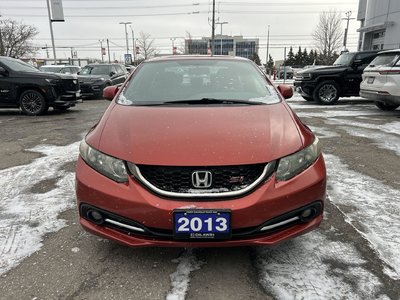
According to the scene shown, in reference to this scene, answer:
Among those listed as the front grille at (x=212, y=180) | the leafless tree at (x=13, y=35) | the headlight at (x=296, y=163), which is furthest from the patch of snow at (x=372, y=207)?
the leafless tree at (x=13, y=35)

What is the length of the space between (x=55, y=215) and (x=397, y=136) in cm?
623

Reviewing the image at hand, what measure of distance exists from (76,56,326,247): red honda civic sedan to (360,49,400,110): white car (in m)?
7.13

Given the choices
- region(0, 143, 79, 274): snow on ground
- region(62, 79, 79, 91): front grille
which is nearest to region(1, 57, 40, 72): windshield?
region(62, 79, 79, 91): front grille

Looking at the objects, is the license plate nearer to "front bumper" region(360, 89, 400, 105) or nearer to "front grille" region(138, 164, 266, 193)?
"front grille" region(138, 164, 266, 193)

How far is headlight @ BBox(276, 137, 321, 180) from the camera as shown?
7.61ft

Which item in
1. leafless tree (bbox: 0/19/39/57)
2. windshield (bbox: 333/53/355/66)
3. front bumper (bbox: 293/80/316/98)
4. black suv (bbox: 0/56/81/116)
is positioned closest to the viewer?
black suv (bbox: 0/56/81/116)

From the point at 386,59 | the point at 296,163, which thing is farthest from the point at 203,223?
the point at 386,59

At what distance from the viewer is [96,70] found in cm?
1622

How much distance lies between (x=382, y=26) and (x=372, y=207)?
26.1 metres

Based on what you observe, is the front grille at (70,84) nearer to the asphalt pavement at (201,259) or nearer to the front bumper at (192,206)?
the asphalt pavement at (201,259)

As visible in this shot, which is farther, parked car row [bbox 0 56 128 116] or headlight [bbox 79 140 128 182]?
parked car row [bbox 0 56 128 116]

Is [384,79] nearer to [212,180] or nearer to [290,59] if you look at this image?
[212,180]

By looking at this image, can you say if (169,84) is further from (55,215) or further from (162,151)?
(55,215)

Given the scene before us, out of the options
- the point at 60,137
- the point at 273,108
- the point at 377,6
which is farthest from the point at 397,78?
the point at 377,6
